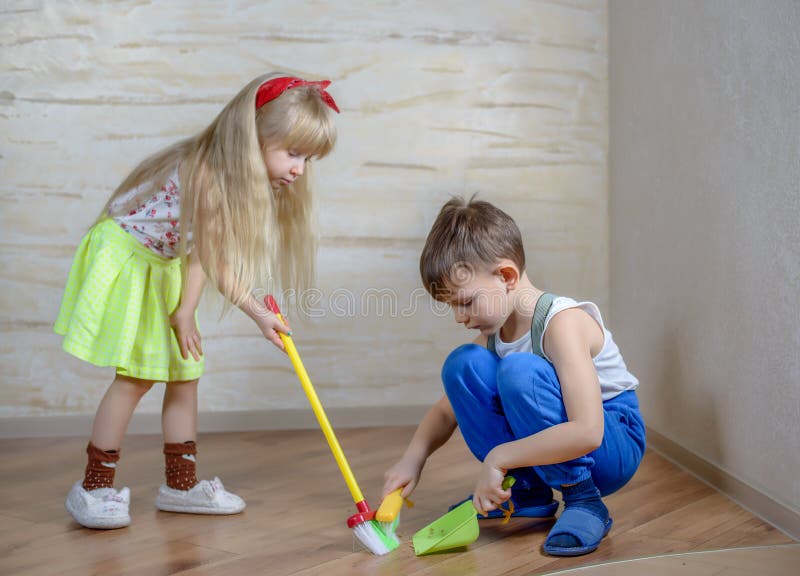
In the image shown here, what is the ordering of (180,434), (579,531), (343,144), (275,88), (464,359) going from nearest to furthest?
(579,531), (464,359), (275,88), (180,434), (343,144)

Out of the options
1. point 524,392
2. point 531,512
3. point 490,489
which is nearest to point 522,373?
point 524,392

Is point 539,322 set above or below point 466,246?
below

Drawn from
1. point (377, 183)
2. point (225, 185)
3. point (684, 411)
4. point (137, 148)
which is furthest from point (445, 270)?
point (137, 148)

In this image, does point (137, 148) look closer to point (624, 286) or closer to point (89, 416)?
point (89, 416)

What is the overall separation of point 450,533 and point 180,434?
1.83 ft

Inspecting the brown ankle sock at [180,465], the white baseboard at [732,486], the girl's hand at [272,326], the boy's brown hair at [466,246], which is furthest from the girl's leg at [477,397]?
the brown ankle sock at [180,465]

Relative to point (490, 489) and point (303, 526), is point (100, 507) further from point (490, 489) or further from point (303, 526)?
point (490, 489)

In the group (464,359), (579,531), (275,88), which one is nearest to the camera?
(579,531)

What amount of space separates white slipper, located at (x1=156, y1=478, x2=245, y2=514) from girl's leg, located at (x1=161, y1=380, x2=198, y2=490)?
28mm

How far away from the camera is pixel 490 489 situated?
4.09ft

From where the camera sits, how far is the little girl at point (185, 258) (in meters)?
1.44

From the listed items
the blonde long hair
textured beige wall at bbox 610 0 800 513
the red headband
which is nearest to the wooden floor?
textured beige wall at bbox 610 0 800 513

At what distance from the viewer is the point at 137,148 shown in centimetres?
209

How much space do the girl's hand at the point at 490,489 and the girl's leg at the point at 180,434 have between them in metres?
0.54
